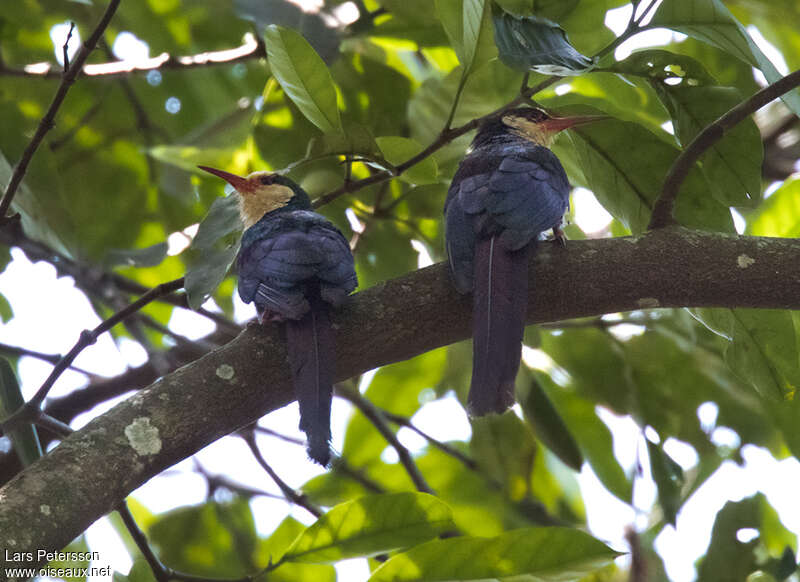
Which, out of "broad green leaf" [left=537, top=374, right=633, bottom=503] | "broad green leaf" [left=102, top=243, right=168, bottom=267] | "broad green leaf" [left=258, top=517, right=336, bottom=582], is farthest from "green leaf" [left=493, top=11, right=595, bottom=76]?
"broad green leaf" [left=537, top=374, right=633, bottom=503]

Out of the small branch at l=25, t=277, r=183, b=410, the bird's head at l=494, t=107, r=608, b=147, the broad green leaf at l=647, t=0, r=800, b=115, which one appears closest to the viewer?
the small branch at l=25, t=277, r=183, b=410

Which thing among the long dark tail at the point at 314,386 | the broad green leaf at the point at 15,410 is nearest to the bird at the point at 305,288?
the long dark tail at the point at 314,386

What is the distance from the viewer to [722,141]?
2.87 metres

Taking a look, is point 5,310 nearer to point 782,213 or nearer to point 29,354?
point 29,354

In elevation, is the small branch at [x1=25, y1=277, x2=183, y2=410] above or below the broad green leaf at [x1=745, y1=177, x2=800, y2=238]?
below

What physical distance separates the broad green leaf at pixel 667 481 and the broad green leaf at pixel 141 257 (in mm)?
1918

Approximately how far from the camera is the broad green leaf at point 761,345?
2.94 metres

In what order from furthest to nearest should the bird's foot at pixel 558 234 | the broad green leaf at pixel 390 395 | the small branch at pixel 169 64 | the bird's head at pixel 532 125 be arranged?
the broad green leaf at pixel 390 395 < the bird's head at pixel 532 125 < the small branch at pixel 169 64 < the bird's foot at pixel 558 234

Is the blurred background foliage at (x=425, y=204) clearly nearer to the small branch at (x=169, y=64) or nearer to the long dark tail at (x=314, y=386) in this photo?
the small branch at (x=169, y=64)

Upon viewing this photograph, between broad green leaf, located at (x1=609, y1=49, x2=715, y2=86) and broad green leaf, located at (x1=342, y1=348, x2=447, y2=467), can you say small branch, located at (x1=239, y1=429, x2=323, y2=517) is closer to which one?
broad green leaf, located at (x1=342, y1=348, x2=447, y2=467)

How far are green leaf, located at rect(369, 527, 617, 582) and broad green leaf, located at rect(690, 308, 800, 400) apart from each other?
81 centimetres

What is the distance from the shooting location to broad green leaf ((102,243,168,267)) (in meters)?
3.51

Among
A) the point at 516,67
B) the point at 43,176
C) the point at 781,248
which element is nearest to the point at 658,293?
the point at 781,248

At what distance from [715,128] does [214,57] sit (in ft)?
6.94
